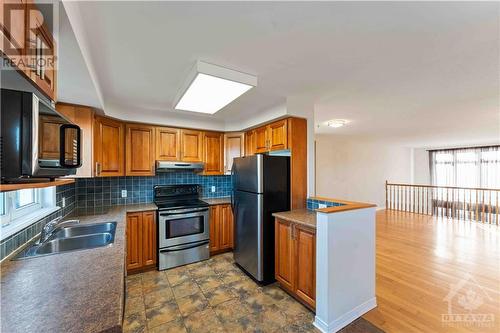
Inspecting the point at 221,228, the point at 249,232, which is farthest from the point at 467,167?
the point at 221,228

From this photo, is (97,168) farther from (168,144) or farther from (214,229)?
(214,229)

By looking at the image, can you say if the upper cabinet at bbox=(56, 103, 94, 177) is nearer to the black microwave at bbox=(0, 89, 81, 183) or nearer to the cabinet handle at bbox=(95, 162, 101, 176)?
the cabinet handle at bbox=(95, 162, 101, 176)

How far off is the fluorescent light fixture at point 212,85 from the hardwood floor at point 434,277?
256 cm

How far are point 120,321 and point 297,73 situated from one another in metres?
2.11

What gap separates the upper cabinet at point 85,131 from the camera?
89.4 inches

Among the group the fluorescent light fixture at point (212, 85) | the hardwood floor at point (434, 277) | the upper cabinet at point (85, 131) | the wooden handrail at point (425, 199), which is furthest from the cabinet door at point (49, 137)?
the wooden handrail at point (425, 199)

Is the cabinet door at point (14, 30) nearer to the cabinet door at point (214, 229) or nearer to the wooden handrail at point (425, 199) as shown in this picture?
the cabinet door at point (214, 229)

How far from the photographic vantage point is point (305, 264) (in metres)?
2.07

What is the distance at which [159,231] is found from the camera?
2.89 m

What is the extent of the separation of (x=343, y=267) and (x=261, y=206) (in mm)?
1077

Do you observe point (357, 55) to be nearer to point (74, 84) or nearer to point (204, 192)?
point (74, 84)

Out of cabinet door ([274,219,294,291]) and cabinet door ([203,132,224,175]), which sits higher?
cabinet door ([203,132,224,175])

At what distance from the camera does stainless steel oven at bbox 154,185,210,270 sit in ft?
9.59

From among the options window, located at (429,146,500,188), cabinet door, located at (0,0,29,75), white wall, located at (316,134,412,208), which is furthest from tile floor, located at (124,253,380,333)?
window, located at (429,146,500,188)
